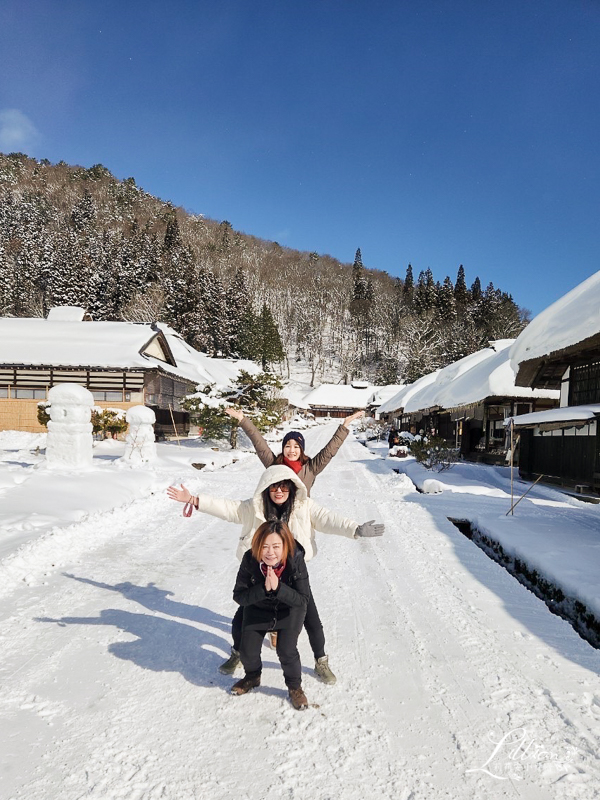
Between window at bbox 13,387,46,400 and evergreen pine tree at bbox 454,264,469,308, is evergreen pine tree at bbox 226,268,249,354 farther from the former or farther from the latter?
evergreen pine tree at bbox 454,264,469,308

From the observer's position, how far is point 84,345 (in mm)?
25125

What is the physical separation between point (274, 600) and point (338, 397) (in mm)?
68008

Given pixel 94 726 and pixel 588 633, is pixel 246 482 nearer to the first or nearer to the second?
pixel 588 633

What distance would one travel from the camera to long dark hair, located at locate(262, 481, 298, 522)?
3.19 meters

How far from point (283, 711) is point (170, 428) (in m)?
25.5

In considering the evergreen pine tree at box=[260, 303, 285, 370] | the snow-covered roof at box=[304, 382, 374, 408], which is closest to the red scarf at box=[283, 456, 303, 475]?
the evergreen pine tree at box=[260, 303, 285, 370]

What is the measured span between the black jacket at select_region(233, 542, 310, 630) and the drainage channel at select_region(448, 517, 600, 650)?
9.98 feet

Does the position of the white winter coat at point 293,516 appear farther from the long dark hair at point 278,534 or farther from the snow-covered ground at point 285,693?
the snow-covered ground at point 285,693

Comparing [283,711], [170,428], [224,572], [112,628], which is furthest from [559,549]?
[170,428]

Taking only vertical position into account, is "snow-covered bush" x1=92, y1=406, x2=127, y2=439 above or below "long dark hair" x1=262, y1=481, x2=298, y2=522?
above

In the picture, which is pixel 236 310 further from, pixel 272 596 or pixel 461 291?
pixel 272 596

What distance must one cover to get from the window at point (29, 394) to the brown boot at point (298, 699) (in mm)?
25377

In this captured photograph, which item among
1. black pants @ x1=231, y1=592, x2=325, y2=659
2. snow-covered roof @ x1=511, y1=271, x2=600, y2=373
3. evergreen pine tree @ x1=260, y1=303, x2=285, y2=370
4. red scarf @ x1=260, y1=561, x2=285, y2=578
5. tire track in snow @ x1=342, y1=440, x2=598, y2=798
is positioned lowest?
tire track in snow @ x1=342, y1=440, x2=598, y2=798

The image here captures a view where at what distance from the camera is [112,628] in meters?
3.73
